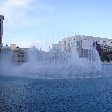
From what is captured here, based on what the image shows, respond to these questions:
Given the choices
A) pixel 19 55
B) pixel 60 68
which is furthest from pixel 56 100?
pixel 19 55

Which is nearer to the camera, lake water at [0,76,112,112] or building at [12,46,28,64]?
lake water at [0,76,112,112]

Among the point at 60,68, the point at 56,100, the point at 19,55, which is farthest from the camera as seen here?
the point at 19,55

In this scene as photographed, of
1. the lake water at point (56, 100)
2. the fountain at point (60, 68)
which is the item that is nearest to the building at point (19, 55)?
the fountain at point (60, 68)

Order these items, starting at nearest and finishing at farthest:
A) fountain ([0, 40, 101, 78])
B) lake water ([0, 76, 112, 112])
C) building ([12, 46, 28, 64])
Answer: lake water ([0, 76, 112, 112]) < fountain ([0, 40, 101, 78]) < building ([12, 46, 28, 64])

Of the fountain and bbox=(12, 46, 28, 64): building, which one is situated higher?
bbox=(12, 46, 28, 64): building

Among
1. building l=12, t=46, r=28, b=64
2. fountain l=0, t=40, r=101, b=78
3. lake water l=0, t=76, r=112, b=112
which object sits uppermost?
building l=12, t=46, r=28, b=64

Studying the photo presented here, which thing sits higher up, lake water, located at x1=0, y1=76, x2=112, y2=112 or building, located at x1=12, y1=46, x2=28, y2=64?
building, located at x1=12, y1=46, x2=28, y2=64

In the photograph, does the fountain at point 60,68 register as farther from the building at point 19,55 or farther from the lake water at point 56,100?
the building at point 19,55

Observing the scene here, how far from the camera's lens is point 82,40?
6535 inches

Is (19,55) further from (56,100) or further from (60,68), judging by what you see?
(56,100)

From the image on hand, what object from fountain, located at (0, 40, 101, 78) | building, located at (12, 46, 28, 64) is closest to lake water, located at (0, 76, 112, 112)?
fountain, located at (0, 40, 101, 78)

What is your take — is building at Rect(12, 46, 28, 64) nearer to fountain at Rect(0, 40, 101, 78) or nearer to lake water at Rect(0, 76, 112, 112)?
fountain at Rect(0, 40, 101, 78)

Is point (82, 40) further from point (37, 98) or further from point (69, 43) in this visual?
point (37, 98)


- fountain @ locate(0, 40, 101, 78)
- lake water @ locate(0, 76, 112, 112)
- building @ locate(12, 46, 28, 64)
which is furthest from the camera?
building @ locate(12, 46, 28, 64)
